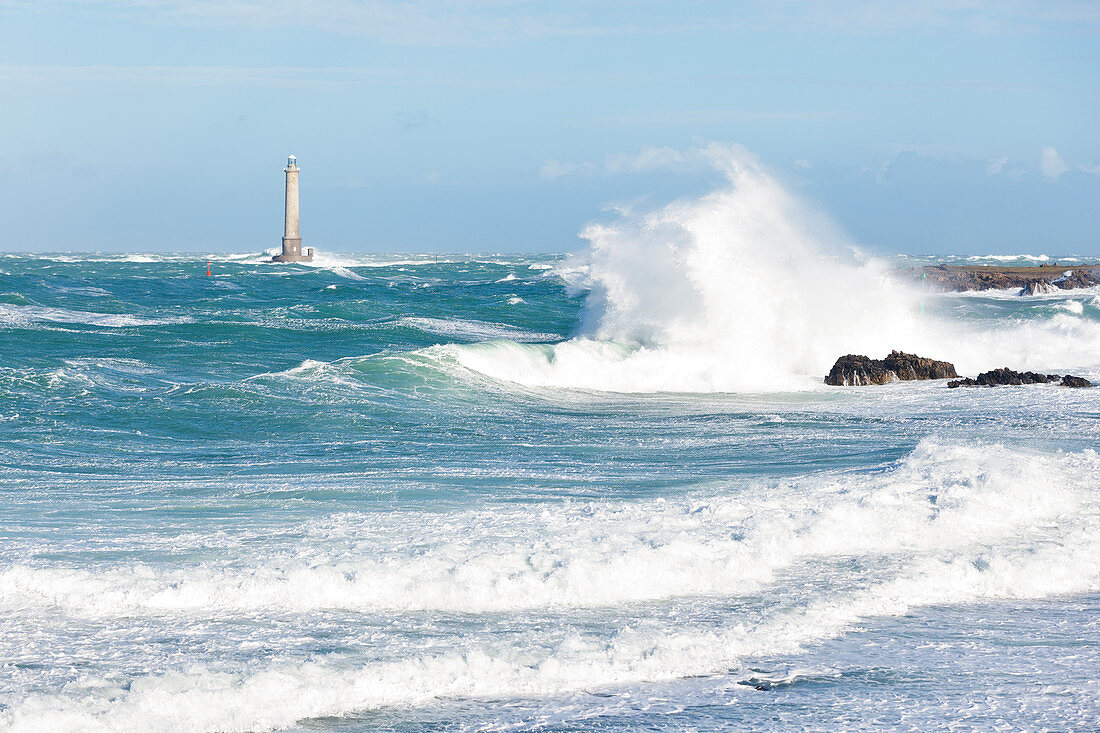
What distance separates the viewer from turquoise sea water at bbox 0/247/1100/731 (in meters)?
4.05

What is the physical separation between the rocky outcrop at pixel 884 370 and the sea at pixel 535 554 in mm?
319

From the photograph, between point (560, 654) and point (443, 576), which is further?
point (443, 576)

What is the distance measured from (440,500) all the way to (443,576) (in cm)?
196

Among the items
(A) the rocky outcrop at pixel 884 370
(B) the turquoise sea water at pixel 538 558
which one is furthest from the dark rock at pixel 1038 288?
(B) the turquoise sea water at pixel 538 558

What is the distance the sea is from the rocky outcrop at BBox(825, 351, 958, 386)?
32 centimetres

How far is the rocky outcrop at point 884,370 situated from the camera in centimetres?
1520

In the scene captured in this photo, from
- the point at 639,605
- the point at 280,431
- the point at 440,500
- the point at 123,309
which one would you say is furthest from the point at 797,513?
the point at 123,309

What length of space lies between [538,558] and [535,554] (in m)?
0.08

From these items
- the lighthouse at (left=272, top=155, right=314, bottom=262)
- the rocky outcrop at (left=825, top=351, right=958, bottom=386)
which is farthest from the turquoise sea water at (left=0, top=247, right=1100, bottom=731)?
the lighthouse at (left=272, top=155, right=314, bottom=262)

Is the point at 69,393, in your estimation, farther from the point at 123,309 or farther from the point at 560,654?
the point at 123,309

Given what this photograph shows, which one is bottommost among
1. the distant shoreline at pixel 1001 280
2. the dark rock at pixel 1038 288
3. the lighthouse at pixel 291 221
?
the dark rock at pixel 1038 288

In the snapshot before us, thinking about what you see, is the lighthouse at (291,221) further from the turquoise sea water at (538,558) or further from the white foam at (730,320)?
the turquoise sea water at (538,558)

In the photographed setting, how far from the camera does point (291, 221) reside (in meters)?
66.7

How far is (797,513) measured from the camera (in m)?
6.68
